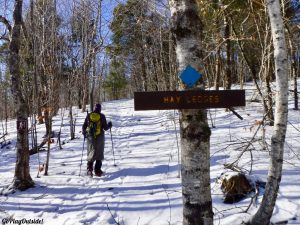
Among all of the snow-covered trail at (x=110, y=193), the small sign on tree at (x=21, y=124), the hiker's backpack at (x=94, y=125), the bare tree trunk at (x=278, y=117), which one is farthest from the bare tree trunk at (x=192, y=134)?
the hiker's backpack at (x=94, y=125)

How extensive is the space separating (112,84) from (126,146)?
2972 centimetres

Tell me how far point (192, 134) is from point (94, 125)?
5129mm

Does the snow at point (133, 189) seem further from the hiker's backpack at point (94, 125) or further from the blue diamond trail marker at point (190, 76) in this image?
the blue diamond trail marker at point (190, 76)

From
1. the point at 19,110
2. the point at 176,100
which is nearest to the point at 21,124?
the point at 19,110

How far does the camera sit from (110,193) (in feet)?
21.2

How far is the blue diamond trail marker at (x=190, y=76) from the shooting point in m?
3.01

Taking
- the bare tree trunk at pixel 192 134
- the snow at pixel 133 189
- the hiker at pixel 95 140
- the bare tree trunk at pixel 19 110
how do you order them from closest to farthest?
the bare tree trunk at pixel 192 134
the snow at pixel 133 189
the bare tree trunk at pixel 19 110
the hiker at pixel 95 140

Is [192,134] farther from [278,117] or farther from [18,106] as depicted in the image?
[18,106]

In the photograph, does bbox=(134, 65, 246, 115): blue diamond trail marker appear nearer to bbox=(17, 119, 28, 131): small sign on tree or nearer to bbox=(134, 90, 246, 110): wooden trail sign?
bbox=(134, 90, 246, 110): wooden trail sign

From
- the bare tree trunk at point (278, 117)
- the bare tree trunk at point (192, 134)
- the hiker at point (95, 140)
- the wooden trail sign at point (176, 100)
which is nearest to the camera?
the wooden trail sign at point (176, 100)

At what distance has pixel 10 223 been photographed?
5395 mm

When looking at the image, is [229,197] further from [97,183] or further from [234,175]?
[97,183]

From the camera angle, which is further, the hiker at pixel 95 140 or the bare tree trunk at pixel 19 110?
the hiker at pixel 95 140

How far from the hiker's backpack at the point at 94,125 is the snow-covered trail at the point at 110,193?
0.97 m
